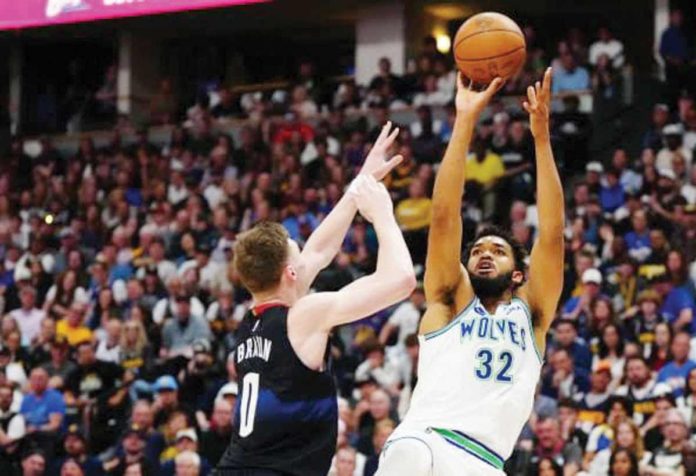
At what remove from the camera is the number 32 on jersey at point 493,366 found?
6.15m

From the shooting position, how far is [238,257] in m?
5.53

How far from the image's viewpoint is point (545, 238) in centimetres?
640

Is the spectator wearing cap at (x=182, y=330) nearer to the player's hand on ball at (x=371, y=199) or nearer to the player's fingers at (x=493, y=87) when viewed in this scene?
the player's fingers at (x=493, y=87)

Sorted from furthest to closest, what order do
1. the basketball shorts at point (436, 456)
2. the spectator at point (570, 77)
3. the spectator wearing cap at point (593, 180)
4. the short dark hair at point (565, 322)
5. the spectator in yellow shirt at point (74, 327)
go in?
the spectator at point (570, 77) < the spectator in yellow shirt at point (74, 327) < the spectator wearing cap at point (593, 180) < the short dark hair at point (565, 322) < the basketball shorts at point (436, 456)

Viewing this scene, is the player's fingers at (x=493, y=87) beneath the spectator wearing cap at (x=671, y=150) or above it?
above

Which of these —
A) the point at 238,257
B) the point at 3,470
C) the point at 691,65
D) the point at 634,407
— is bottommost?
the point at 3,470

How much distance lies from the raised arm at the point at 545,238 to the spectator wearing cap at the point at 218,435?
255 inches

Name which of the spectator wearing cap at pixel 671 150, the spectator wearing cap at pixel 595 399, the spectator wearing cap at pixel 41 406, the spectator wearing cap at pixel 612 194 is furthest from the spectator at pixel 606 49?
the spectator wearing cap at pixel 41 406

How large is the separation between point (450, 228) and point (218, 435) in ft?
22.6

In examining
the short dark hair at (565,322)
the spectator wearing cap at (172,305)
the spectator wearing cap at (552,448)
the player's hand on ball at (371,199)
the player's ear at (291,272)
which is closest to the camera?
the player's hand on ball at (371,199)

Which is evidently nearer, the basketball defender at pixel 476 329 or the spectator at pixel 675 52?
the basketball defender at pixel 476 329

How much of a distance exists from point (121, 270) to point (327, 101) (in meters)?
4.67

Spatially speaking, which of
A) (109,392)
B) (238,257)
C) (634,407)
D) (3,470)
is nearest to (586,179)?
(634,407)

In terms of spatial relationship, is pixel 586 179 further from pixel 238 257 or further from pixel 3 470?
pixel 238 257
